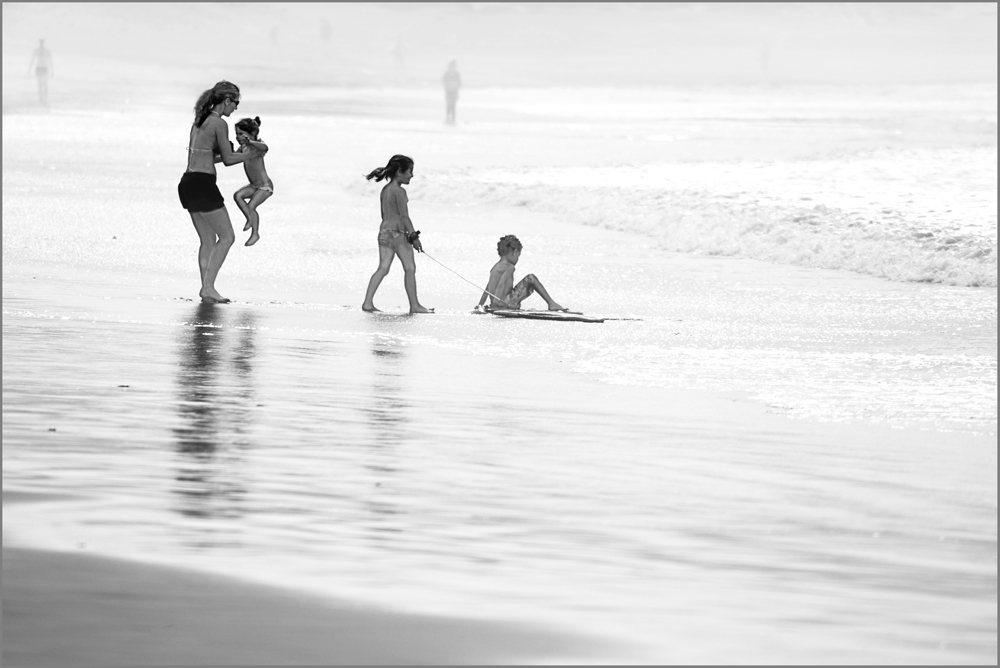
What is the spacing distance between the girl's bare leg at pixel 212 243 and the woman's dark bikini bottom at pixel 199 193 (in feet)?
0.20

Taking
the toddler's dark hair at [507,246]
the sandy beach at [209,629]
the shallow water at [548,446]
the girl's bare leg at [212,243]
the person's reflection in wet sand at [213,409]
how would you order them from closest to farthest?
the sandy beach at [209,629]
the shallow water at [548,446]
the person's reflection in wet sand at [213,409]
the girl's bare leg at [212,243]
the toddler's dark hair at [507,246]

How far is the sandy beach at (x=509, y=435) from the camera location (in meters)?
5.09

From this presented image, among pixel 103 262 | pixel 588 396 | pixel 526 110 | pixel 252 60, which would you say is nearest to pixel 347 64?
pixel 252 60

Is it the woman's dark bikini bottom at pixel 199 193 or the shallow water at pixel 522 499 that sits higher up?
the woman's dark bikini bottom at pixel 199 193

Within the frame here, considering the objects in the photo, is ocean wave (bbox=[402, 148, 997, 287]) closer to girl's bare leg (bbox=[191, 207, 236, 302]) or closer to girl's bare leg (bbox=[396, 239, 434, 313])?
girl's bare leg (bbox=[396, 239, 434, 313])

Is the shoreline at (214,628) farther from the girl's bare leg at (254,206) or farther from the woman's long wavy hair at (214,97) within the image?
the girl's bare leg at (254,206)

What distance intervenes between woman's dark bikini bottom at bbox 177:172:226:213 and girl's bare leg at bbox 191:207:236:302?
0.06 meters

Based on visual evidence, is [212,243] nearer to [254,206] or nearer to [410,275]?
[254,206]

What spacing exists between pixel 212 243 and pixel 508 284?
2318 millimetres

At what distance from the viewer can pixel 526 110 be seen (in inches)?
2726

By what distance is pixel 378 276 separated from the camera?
1400 centimetres

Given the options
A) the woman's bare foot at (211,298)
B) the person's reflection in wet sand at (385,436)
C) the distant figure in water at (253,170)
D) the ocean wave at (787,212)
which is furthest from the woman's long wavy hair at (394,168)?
the ocean wave at (787,212)

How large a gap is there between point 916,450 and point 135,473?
138 inches

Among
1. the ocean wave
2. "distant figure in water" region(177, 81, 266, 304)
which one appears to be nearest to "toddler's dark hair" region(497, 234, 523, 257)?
"distant figure in water" region(177, 81, 266, 304)
